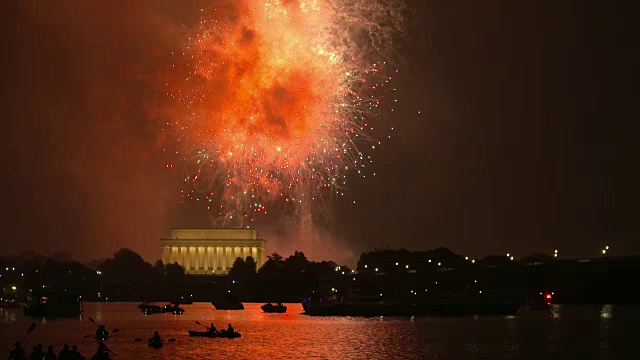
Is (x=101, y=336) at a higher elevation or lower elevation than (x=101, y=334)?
lower

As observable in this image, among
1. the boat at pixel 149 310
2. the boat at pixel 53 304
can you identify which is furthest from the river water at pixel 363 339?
the boat at pixel 149 310

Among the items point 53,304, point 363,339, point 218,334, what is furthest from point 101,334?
point 53,304

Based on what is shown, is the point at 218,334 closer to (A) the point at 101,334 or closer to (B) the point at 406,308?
(A) the point at 101,334

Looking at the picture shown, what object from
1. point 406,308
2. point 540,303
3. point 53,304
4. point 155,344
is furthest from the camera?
point 540,303

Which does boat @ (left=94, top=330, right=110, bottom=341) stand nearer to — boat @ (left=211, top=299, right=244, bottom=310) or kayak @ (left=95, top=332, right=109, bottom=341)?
kayak @ (left=95, top=332, right=109, bottom=341)

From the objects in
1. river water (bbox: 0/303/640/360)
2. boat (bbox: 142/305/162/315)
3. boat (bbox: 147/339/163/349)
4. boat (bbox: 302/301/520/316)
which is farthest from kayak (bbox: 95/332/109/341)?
boat (bbox: 142/305/162/315)

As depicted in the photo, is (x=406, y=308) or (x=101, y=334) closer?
(x=101, y=334)

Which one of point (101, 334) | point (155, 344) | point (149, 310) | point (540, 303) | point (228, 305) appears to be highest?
point (228, 305)

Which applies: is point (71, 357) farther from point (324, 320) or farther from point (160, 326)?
point (324, 320)
